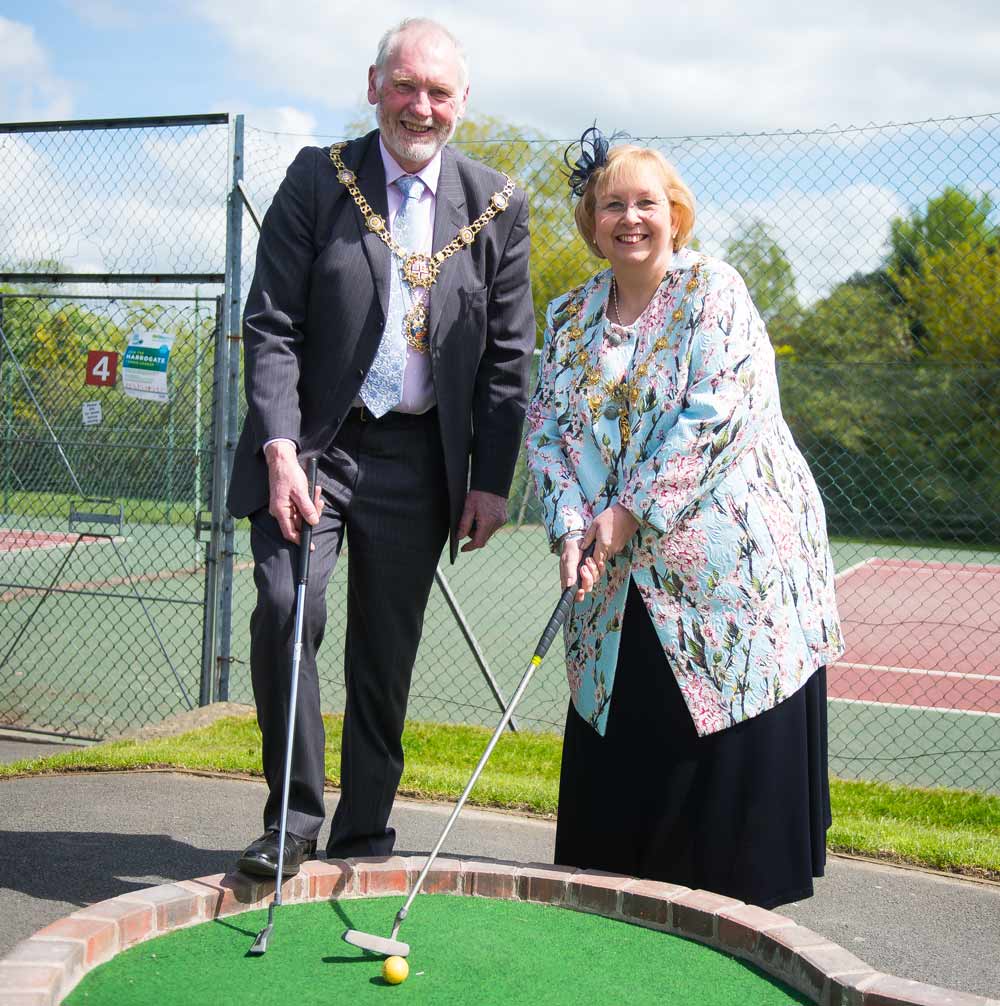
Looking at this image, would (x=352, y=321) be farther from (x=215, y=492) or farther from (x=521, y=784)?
(x=215, y=492)

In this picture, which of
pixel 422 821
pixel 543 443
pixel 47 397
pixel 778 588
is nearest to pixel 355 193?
pixel 543 443

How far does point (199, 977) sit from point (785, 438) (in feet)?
6.74

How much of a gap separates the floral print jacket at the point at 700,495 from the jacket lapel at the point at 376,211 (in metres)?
0.60

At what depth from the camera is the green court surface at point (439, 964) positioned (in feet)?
8.37

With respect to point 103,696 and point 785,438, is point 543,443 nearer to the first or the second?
point 785,438

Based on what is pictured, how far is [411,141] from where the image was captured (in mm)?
3635

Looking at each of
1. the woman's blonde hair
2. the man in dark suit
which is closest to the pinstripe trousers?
the man in dark suit

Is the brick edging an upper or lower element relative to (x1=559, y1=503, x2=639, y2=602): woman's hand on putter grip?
lower

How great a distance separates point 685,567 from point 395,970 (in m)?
1.32

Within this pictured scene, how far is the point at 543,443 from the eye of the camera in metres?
3.59

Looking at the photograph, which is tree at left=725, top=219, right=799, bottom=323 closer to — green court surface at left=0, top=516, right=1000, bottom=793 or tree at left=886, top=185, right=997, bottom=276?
tree at left=886, top=185, right=997, bottom=276

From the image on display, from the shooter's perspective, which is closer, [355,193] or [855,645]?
[355,193]

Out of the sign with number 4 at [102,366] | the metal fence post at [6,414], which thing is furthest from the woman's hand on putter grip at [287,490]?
the metal fence post at [6,414]

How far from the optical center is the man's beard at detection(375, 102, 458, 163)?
3.64 meters
